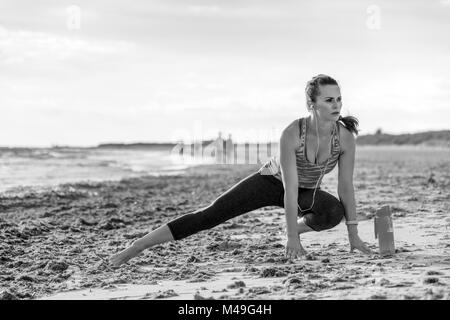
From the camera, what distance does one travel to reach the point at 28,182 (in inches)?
762

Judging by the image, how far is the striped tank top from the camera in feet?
18.8

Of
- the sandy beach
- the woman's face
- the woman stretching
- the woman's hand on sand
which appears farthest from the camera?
the woman's hand on sand

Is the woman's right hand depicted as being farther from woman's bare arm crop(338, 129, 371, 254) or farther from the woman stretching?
woman's bare arm crop(338, 129, 371, 254)

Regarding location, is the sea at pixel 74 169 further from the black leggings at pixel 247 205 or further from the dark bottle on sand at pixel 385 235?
the dark bottle on sand at pixel 385 235

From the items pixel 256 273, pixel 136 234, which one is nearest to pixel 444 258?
pixel 256 273

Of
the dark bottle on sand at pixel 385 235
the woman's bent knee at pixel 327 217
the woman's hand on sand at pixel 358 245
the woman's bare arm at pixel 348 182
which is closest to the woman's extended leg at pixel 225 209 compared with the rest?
the woman's bent knee at pixel 327 217

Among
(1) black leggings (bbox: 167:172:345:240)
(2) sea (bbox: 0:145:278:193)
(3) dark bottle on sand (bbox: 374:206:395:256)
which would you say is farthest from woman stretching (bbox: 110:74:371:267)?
(2) sea (bbox: 0:145:278:193)

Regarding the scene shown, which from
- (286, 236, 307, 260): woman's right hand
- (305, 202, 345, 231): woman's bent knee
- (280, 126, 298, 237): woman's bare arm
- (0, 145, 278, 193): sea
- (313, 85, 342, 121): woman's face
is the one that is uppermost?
(313, 85, 342, 121): woman's face

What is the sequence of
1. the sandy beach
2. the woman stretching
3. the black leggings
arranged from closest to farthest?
the sandy beach
the woman stretching
the black leggings

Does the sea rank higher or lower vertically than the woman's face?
lower

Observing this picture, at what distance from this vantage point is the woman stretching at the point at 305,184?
564cm
